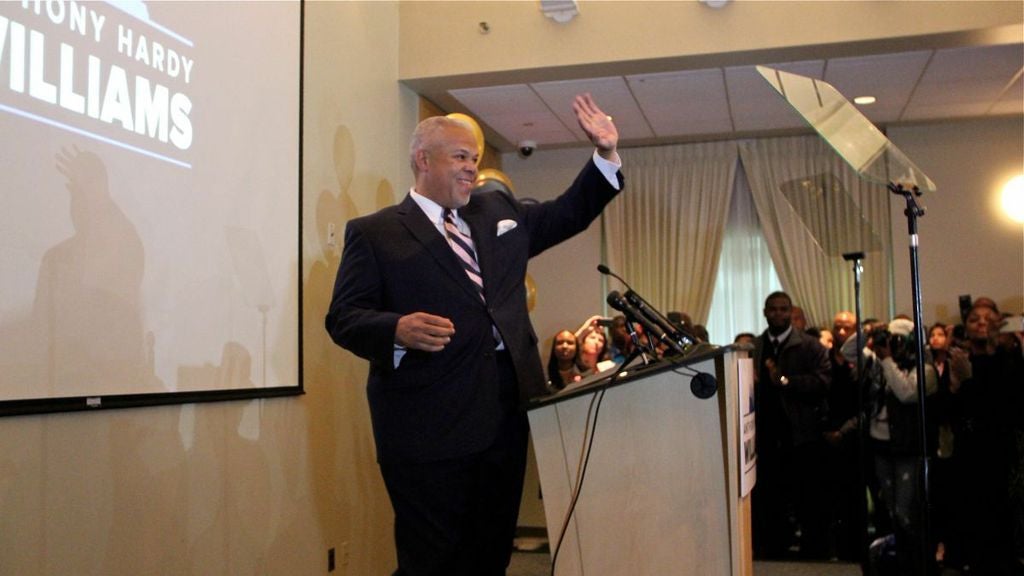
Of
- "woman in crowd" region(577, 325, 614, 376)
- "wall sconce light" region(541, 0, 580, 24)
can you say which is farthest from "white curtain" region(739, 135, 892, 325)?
"wall sconce light" region(541, 0, 580, 24)

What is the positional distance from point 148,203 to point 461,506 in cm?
164

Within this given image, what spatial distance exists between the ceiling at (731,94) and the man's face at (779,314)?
122 centimetres

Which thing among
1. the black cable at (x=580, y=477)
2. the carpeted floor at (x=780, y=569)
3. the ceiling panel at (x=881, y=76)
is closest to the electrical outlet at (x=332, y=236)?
the carpeted floor at (x=780, y=569)

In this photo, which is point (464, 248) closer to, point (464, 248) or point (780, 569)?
point (464, 248)

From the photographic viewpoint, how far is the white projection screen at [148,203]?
8.55 feet

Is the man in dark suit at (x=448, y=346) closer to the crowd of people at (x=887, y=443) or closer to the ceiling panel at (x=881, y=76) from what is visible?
the crowd of people at (x=887, y=443)

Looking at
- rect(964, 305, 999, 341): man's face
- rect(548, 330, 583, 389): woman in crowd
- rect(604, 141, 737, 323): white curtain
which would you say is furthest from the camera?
rect(604, 141, 737, 323): white curtain

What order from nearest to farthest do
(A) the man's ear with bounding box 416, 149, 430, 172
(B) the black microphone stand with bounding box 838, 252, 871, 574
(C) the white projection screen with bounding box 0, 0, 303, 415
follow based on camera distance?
1. (A) the man's ear with bounding box 416, 149, 430, 172
2. (C) the white projection screen with bounding box 0, 0, 303, 415
3. (B) the black microphone stand with bounding box 838, 252, 871, 574

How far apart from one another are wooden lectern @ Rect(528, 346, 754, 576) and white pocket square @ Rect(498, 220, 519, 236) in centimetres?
49

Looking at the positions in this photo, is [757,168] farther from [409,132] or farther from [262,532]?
[262,532]

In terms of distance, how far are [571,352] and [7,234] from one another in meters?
3.97

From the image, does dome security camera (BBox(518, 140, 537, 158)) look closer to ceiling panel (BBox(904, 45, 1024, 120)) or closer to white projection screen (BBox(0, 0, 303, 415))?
ceiling panel (BBox(904, 45, 1024, 120))

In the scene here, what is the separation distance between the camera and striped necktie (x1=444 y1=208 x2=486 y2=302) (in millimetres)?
2377

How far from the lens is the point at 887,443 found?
470cm
